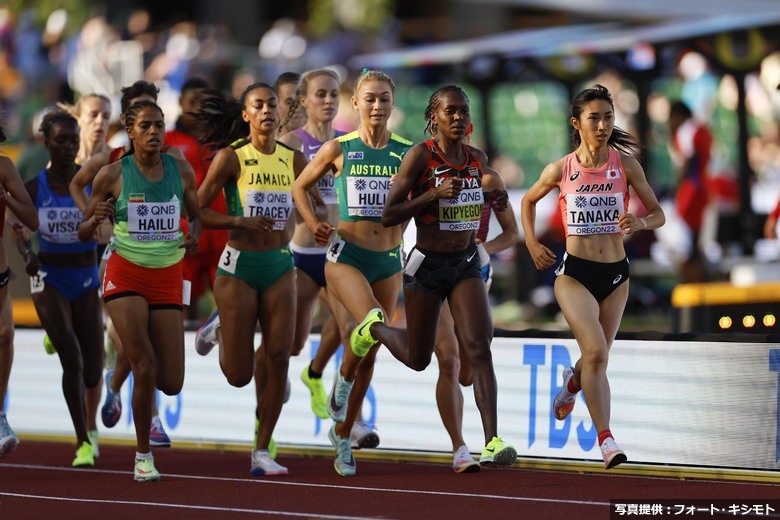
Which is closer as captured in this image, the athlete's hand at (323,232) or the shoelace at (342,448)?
the athlete's hand at (323,232)

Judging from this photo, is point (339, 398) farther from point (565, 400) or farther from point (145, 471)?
point (565, 400)

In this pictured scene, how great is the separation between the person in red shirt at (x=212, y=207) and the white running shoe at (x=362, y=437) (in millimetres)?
2164

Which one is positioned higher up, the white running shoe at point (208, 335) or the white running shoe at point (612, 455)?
the white running shoe at point (208, 335)

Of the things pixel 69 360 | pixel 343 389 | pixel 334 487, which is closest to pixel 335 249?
pixel 343 389

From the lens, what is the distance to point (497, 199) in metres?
10.7

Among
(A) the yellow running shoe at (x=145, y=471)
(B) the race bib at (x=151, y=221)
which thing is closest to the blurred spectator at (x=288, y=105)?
(B) the race bib at (x=151, y=221)

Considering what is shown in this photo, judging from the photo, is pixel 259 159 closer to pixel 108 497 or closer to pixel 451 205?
pixel 451 205

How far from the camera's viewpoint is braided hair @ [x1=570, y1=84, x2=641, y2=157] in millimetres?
10367

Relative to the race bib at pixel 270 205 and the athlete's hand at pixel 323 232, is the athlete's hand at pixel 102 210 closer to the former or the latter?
the race bib at pixel 270 205

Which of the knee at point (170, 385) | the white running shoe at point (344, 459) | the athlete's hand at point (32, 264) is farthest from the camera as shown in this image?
the athlete's hand at point (32, 264)

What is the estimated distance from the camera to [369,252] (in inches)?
430

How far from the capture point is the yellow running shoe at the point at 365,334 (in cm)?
1048

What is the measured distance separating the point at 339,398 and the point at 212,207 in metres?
2.74

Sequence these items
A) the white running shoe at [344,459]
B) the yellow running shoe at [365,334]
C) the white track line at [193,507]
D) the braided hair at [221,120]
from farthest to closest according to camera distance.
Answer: the braided hair at [221,120], the white running shoe at [344,459], the yellow running shoe at [365,334], the white track line at [193,507]
